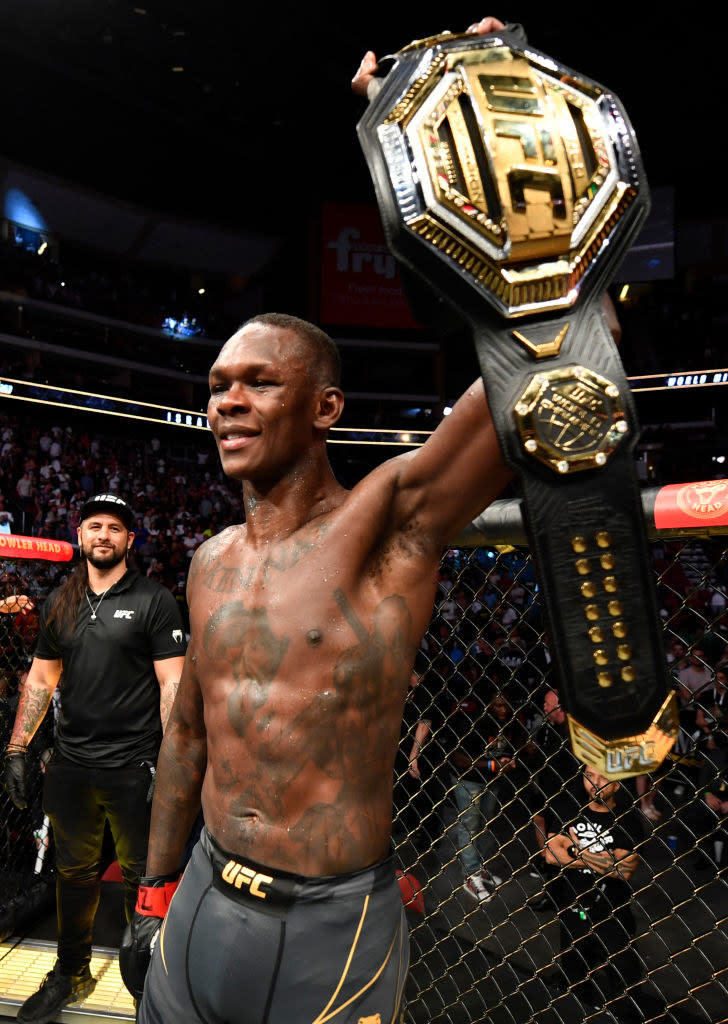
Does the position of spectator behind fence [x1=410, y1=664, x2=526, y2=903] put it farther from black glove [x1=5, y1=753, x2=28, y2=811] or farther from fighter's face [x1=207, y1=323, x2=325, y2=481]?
fighter's face [x1=207, y1=323, x2=325, y2=481]

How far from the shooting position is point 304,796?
3.82 feet

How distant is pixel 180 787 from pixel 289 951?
0.47 m

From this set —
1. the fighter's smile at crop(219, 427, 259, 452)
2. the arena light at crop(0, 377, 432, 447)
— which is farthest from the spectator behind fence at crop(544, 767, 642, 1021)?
the arena light at crop(0, 377, 432, 447)

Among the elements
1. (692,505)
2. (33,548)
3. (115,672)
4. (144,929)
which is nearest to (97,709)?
(115,672)

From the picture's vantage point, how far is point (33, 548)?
2.77 m

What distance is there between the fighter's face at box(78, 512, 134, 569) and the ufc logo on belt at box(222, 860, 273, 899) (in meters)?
2.10

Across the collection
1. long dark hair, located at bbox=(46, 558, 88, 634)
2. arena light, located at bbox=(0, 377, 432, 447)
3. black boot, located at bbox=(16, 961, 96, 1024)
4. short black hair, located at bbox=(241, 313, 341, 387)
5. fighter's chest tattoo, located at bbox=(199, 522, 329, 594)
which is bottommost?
black boot, located at bbox=(16, 961, 96, 1024)

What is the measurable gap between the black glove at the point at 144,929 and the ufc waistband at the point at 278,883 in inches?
13.2

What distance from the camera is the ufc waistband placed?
1149 millimetres

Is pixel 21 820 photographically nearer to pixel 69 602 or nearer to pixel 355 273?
pixel 69 602

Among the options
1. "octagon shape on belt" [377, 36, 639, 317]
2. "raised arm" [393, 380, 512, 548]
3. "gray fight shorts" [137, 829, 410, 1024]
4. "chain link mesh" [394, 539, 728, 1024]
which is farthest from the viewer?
Answer: "chain link mesh" [394, 539, 728, 1024]

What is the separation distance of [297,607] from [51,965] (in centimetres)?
243

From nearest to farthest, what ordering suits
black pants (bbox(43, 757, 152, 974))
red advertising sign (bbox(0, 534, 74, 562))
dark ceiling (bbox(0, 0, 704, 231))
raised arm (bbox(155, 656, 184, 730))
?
1. red advertising sign (bbox(0, 534, 74, 562))
2. black pants (bbox(43, 757, 152, 974))
3. raised arm (bbox(155, 656, 184, 730))
4. dark ceiling (bbox(0, 0, 704, 231))

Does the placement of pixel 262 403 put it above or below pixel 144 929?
above
